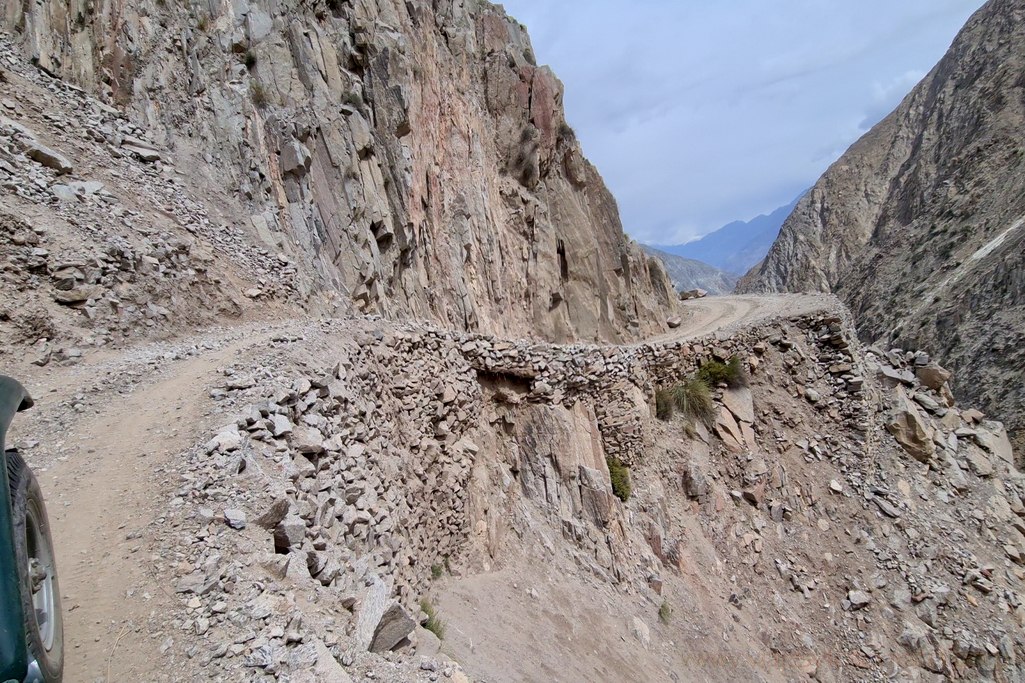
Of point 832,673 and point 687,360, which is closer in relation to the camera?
point 832,673

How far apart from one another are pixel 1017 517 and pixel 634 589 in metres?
13.0

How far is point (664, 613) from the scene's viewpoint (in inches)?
A: 461

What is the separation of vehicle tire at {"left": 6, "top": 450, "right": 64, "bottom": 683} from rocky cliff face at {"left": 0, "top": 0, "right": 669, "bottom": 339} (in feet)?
33.7

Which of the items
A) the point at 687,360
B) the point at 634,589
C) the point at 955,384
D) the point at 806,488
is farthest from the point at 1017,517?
the point at 955,384

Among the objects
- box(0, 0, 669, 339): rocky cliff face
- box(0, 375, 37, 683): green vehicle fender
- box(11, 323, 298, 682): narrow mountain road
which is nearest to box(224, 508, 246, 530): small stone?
box(11, 323, 298, 682): narrow mountain road

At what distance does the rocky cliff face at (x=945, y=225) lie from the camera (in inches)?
1206

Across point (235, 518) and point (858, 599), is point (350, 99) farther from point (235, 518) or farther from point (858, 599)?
point (858, 599)

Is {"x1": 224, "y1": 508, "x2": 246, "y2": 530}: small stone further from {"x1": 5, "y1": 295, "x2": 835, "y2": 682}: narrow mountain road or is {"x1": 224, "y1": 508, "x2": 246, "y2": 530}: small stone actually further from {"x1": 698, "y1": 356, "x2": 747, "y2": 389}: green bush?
{"x1": 698, "y1": 356, "x2": 747, "y2": 389}: green bush

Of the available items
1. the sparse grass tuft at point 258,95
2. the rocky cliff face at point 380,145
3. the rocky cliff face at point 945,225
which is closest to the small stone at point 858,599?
the rocky cliff face at point 380,145

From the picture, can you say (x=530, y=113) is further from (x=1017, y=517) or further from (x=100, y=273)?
(x=1017, y=517)

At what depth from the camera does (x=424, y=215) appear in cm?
1927

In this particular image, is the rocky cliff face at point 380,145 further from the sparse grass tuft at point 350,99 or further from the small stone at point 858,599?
the small stone at point 858,599

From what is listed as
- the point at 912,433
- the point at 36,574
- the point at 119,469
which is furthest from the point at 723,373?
the point at 36,574

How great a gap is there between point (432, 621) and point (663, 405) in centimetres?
1017
